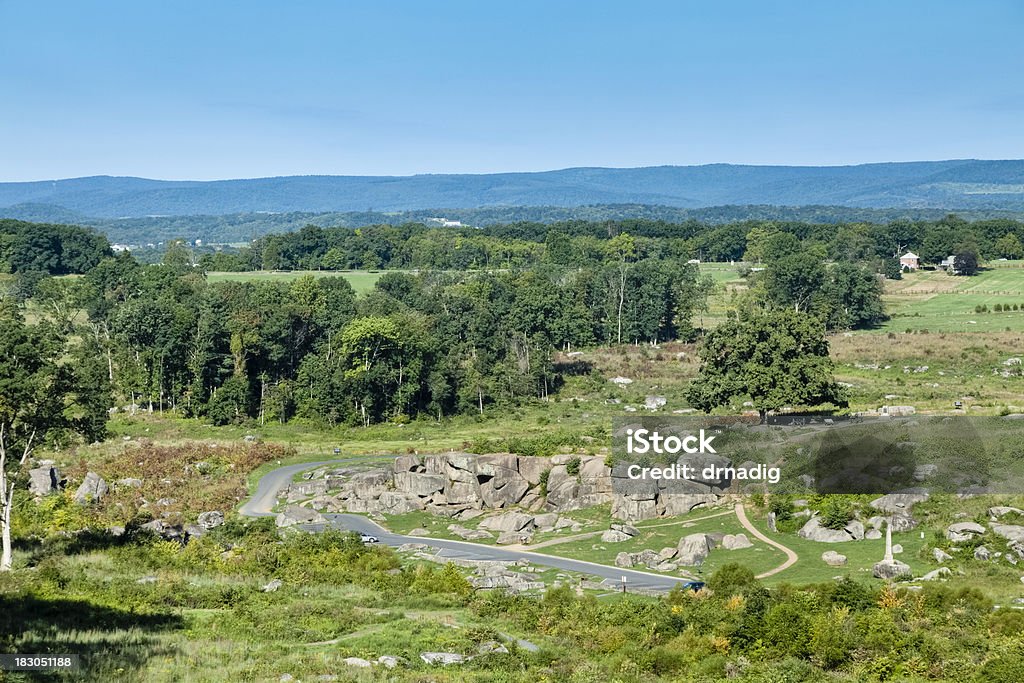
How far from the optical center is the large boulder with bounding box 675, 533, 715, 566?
1917 inches

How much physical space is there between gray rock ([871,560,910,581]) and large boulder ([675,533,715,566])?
27.1 ft

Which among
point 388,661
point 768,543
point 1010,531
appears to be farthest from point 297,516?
point 1010,531

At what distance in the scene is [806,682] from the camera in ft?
99.3

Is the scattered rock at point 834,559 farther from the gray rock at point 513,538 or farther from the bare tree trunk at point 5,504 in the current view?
the bare tree trunk at point 5,504

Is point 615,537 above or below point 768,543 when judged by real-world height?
below

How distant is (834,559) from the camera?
45625 millimetres

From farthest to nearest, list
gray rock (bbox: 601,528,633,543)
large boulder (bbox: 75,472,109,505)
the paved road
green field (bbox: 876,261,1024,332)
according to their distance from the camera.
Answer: green field (bbox: 876,261,1024,332)
large boulder (bbox: 75,472,109,505)
gray rock (bbox: 601,528,633,543)
the paved road

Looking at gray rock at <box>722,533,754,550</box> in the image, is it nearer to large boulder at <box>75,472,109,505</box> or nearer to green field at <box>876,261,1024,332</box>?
large boulder at <box>75,472,109,505</box>

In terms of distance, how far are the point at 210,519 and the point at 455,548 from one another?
15.4m

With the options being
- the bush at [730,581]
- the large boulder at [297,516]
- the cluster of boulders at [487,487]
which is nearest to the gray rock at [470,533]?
the cluster of boulders at [487,487]

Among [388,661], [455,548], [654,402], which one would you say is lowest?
[654,402]

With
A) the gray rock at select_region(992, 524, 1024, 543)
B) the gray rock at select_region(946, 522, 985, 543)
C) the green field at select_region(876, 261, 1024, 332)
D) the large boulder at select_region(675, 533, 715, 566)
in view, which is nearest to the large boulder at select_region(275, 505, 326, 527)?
the large boulder at select_region(675, 533, 715, 566)

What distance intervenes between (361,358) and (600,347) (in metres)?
41.4

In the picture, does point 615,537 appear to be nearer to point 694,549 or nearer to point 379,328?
point 694,549
